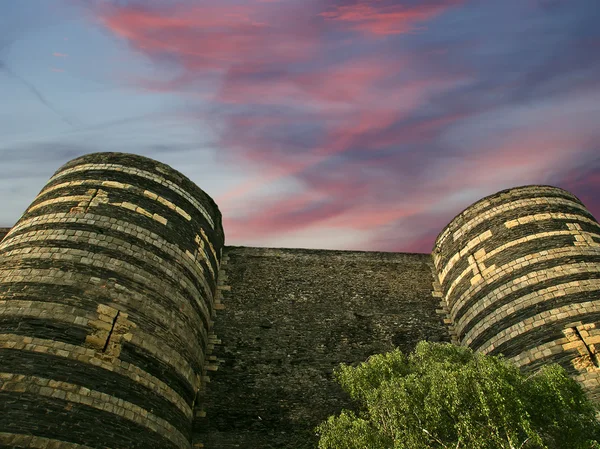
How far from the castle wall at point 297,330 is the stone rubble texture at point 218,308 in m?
0.05

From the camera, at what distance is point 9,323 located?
355 inches

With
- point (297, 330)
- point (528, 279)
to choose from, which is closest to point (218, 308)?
point (297, 330)

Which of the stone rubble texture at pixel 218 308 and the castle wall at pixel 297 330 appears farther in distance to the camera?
the castle wall at pixel 297 330

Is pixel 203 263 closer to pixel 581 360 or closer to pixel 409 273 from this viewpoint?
pixel 409 273

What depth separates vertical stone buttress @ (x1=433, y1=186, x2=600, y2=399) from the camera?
11.2 m

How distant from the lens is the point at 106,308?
977cm

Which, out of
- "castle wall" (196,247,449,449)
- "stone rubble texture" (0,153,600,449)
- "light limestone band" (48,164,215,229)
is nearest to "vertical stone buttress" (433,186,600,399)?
"stone rubble texture" (0,153,600,449)

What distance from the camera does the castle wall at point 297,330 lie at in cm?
1148

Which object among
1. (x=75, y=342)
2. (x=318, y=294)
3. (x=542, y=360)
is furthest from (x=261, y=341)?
(x=542, y=360)

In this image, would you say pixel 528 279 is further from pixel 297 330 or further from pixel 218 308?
pixel 218 308

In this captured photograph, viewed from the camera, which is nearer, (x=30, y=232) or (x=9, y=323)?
(x=9, y=323)

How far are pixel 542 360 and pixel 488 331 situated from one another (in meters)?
1.80

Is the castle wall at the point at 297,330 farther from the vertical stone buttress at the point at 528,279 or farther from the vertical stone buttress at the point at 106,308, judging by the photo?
the vertical stone buttress at the point at 528,279

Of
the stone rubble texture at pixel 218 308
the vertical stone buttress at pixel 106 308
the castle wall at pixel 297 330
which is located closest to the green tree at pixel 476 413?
the stone rubble texture at pixel 218 308
